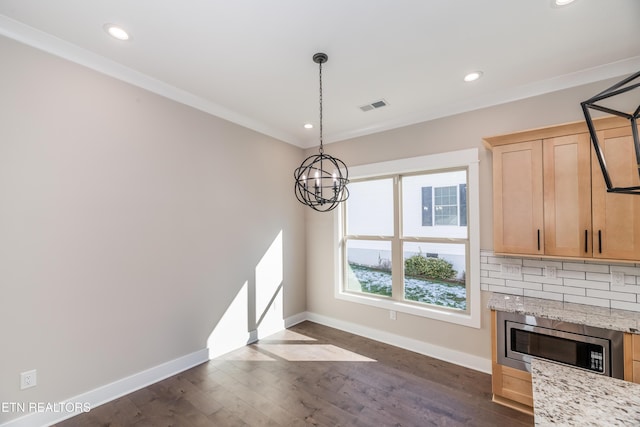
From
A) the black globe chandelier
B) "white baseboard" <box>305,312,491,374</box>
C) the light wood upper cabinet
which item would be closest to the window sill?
"white baseboard" <box>305,312,491,374</box>

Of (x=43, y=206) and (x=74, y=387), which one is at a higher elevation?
(x=43, y=206)

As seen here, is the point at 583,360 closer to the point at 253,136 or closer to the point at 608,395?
the point at 608,395

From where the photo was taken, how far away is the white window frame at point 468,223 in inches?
124

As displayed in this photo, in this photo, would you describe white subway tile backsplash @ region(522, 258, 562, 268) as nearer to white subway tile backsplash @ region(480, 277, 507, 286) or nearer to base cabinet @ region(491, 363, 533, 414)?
white subway tile backsplash @ region(480, 277, 507, 286)

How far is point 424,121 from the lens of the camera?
3537 millimetres

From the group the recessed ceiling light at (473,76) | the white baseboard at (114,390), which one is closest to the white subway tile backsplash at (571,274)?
the recessed ceiling light at (473,76)

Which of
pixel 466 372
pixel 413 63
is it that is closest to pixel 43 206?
pixel 413 63

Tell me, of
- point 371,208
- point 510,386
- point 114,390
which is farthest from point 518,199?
point 114,390

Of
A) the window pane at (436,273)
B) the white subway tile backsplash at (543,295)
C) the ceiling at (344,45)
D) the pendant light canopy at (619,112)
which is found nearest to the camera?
the pendant light canopy at (619,112)

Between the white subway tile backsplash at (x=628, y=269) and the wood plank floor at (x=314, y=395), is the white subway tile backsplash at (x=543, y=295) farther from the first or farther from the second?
the wood plank floor at (x=314, y=395)

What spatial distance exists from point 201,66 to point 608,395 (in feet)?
10.8

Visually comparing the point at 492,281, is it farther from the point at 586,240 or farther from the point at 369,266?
the point at 369,266

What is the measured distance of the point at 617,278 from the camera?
2.46 m

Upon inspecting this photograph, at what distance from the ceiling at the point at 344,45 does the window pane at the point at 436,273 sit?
1712 millimetres
